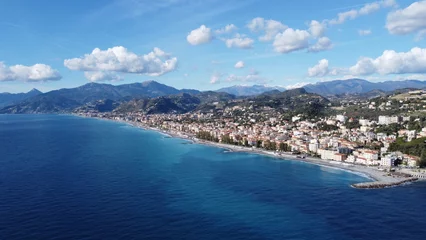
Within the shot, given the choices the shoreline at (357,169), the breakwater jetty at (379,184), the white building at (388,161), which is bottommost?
the breakwater jetty at (379,184)

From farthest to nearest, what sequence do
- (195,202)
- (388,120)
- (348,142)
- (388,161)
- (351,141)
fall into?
(388,120) < (351,141) < (348,142) < (388,161) < (195,202)

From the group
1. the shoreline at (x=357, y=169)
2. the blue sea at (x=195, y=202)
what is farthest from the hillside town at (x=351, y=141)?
the blue sea at (x=195, y=202)

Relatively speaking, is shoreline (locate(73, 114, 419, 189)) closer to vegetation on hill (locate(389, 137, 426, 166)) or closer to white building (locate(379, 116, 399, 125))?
vegetation on hill (locate(389, 137, 426, 166))

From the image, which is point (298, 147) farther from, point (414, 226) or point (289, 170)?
point (414, 226)

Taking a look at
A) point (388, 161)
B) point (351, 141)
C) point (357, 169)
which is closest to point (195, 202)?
point (357, 169)

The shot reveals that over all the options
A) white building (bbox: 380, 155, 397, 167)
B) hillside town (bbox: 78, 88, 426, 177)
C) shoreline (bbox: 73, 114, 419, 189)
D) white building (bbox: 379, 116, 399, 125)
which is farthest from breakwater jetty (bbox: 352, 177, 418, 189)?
white building (bbox: 379, 116, 399, 125)

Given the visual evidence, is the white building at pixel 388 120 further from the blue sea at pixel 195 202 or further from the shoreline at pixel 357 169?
the blue sea at pixel 195 202

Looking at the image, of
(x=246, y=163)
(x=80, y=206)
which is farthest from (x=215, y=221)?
(x=246, y=163)

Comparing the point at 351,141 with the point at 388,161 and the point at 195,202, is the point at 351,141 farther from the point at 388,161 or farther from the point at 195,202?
the point at 195,202

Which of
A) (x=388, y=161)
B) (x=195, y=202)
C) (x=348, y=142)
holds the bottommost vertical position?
(x=195, y=202)
